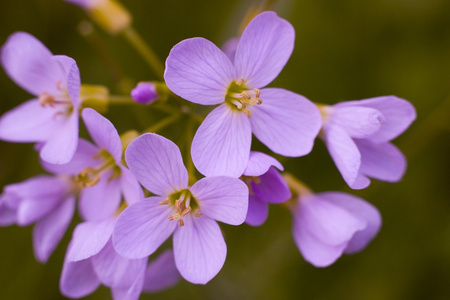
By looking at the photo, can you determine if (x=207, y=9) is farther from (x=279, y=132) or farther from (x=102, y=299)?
(x=102, y=299)

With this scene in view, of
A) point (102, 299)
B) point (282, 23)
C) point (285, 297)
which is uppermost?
point (282, 23)

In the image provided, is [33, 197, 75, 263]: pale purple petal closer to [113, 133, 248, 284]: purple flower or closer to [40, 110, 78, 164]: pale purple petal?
[40, 110, 78, 164]: pale purple petal

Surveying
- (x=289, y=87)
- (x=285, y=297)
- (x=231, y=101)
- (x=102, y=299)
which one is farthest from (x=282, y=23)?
(x=102, y=299)

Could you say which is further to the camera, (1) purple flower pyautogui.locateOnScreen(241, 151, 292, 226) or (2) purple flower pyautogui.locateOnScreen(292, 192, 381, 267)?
(2) purple flower pyautogui.locateOnScreen(292, 192, 381, 267)

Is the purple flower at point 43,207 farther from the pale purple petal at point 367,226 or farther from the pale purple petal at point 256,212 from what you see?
the pale purple petal at point 367,226

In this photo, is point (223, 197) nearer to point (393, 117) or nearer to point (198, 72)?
point (198, 72)

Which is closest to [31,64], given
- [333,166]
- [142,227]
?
[142,227]

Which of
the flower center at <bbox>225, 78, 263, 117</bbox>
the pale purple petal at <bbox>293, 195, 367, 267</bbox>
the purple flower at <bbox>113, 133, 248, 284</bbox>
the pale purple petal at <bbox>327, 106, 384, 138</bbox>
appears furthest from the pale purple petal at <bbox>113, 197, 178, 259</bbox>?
the pale purple petal at <bbox>327, 106, 384, 138</bbox>
